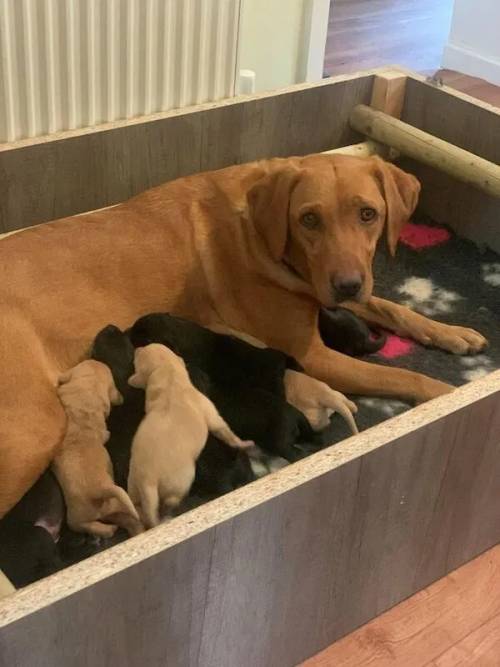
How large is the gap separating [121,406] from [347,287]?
554mm

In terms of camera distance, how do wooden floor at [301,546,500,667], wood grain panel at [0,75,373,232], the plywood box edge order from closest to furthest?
the plywood box edge, wooden floor at [301,546,500,667], wood grain panel at [0,75,373,232]

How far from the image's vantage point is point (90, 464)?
1.72m

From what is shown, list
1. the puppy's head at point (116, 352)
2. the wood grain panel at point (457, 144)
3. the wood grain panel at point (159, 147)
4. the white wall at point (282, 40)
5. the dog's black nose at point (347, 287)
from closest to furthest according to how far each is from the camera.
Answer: the puppy's head at point (116, 352) < the dog's black nose at point (347, 287) < the wood grain panel at point (159, 147) < the wood grain panel at point (457, 144) < the white wall at point (282, 40)

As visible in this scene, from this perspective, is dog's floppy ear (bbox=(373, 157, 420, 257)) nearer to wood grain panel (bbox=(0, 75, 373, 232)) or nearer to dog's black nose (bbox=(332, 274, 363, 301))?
dog's black nose (bbox=(332, 274, 363, 301))

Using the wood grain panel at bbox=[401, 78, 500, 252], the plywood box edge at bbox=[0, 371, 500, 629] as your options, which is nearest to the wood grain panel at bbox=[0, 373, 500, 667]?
the plywood box edge at bbox=[0, 371, 500, 629]

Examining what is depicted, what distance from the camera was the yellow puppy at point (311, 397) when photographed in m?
1.94

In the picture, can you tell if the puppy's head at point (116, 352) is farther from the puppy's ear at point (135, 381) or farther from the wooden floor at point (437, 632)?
the wooden floor at point (437, 632)

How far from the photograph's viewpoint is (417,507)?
1.73 m

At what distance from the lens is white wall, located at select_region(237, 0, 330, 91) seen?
3354 millimetres

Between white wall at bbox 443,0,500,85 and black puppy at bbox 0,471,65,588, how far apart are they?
12.5 feet

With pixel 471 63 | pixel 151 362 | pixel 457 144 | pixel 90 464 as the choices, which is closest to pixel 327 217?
pixel 151 362

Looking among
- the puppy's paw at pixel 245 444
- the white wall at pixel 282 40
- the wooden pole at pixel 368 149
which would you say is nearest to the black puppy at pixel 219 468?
the puppy's paw at pixel 245 444

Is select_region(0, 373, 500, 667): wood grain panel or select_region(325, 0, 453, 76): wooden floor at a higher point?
select_region(0, 373, 500, 667): wood grain panel

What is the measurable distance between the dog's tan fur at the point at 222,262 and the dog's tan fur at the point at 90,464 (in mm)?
73
